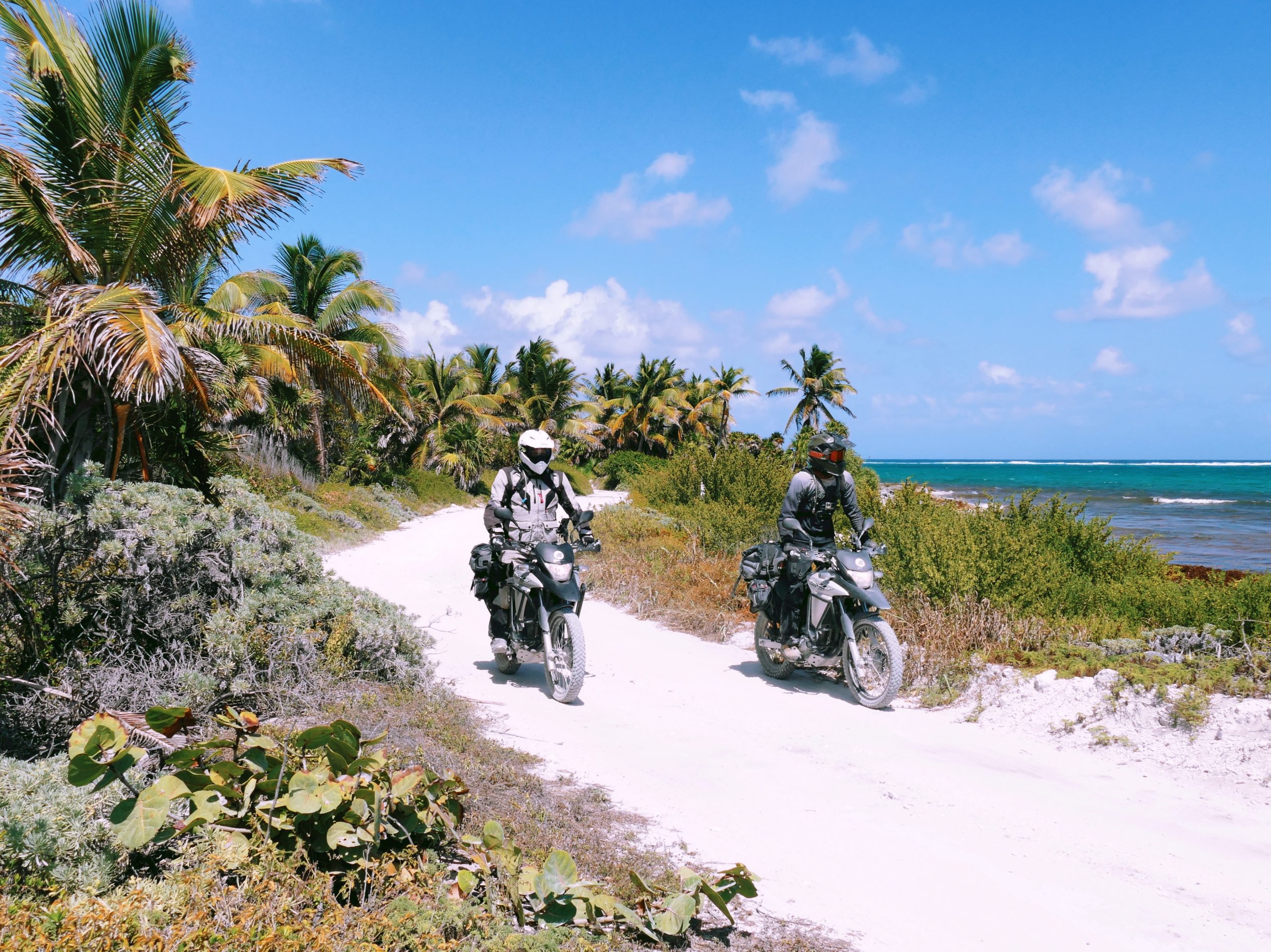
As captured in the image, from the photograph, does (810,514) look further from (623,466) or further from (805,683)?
(623,466)

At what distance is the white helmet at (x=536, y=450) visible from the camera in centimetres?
670

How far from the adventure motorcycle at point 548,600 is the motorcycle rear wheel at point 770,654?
1.68 m

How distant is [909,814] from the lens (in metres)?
4.22

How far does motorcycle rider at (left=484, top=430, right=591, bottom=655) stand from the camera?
6736 mm

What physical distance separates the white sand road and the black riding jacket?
1.34m

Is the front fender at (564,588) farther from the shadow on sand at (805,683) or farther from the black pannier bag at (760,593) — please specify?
the shadow on sand at (805,683)

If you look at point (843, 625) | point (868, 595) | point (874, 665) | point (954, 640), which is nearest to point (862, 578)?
point (868, 595)

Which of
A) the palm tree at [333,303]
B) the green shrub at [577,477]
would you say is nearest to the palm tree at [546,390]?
the green shrub at [577,477]

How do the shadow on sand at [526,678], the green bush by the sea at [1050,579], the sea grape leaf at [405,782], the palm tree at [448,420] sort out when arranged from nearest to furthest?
the sea grape leaf at [405,782]
the shadow on sand at [526,678]
the green bush by the sea at [1050,579]
the palm tree at [448,420]

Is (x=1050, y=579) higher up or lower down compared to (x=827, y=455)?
lower down

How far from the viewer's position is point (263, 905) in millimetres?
2234

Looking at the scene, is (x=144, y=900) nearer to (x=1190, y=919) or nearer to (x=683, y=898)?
(x=683, y=898)

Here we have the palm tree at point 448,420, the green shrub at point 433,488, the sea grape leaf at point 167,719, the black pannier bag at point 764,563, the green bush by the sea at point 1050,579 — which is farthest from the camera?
the palm tree at point 448,420

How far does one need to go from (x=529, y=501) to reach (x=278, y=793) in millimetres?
4350
